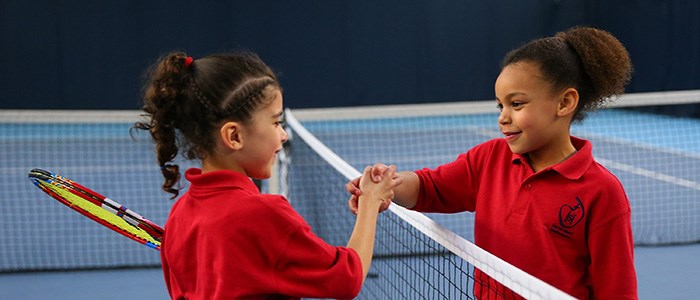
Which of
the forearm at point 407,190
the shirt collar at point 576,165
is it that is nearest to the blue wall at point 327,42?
the forearm at point 407,190

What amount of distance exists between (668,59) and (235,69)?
503 inches

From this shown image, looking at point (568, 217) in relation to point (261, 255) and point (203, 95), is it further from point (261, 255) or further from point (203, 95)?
point (203, 95)

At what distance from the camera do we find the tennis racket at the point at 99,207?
2.06m

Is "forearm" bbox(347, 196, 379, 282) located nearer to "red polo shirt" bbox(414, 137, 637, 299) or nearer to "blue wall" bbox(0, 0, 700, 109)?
"red polo shirt" bbox(414, 137, 637, 299)

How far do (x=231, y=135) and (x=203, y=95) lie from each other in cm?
9

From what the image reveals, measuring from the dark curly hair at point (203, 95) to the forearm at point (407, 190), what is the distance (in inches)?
21.9

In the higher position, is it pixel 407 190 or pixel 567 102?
pixel 567 102

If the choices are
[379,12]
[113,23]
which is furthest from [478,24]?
[113,23]

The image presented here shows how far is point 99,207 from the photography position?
2.13 metres

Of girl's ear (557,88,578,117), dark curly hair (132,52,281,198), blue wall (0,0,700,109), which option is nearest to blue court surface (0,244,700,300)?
girl's ear (557,88,578,117)

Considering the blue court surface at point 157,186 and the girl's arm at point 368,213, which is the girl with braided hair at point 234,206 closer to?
the girl's arm at point 368,213

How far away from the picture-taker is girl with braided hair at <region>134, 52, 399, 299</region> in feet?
4.64

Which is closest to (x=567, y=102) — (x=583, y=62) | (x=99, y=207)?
(x=583, y=62)

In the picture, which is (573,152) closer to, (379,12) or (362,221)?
(362,221)
